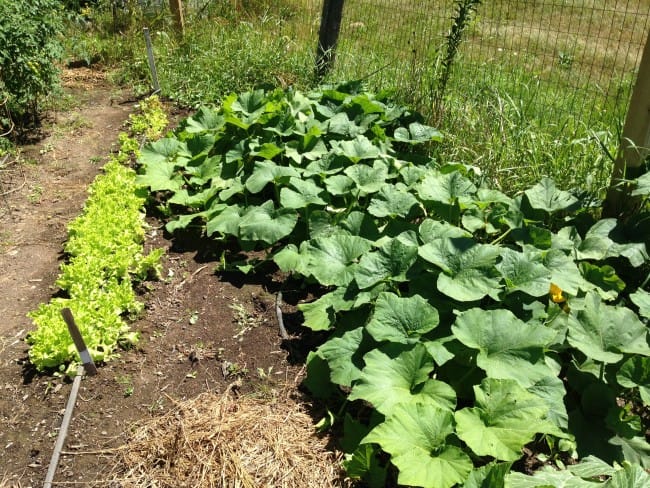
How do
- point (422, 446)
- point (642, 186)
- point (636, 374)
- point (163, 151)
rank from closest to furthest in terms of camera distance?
point (422, 446), point (636, 374), point (642, 186), point (163, 151)

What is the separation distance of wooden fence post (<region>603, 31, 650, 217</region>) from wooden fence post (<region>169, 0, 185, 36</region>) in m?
5.64

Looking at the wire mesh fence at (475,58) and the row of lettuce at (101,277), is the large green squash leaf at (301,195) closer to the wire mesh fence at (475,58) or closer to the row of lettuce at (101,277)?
the row of lettuce at (101,277)

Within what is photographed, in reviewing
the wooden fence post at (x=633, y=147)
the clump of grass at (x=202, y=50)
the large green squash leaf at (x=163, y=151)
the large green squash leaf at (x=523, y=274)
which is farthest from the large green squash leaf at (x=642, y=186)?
the clump of grass at (x=202, y=50)

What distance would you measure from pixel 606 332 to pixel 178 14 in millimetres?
6557

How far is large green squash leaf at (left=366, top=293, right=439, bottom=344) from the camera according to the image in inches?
102

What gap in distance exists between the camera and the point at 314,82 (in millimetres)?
6078

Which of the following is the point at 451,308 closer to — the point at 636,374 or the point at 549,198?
the point at 636,374

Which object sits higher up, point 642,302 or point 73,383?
point 642,302

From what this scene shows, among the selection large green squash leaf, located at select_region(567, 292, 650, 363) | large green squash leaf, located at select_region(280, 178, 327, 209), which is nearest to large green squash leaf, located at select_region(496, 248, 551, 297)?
large green squash leaf, located at select_region(567, 292, 650, 363)

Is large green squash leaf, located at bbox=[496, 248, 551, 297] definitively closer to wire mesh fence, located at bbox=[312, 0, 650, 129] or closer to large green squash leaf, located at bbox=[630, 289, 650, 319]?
large green squash leaf, located at bbox=[630, 289, 650, 319]

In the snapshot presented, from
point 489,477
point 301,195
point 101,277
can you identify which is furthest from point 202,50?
point 489,477

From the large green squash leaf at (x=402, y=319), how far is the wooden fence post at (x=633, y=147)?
151 centimetres

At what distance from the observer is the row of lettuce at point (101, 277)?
296 cm

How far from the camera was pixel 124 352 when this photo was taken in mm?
3162
